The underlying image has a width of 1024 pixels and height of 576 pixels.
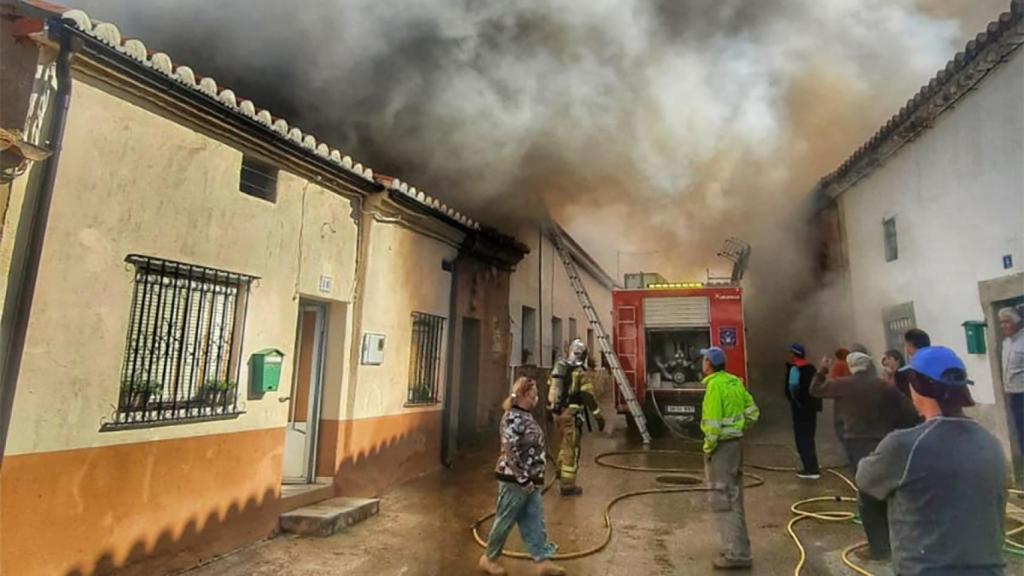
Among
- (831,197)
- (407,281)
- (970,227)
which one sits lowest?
(407,281)

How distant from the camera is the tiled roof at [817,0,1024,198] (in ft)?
19.4

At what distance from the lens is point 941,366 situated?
2.04 m

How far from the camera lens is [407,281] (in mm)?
7164

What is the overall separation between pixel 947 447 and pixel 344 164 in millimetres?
5489

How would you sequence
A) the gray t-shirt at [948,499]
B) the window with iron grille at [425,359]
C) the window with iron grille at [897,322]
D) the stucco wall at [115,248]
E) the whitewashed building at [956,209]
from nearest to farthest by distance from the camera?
the gray t-shirt at [948,499]
the stucco wall at [115,248]
the whitewashed building at [956,209]
the window with iron grille at [425,359]
the window with iron grille at [897,322]

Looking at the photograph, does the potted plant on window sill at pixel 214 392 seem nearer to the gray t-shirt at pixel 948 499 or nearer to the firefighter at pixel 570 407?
the firefighter at pixel 570 407

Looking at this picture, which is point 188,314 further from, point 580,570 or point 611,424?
point 611,424

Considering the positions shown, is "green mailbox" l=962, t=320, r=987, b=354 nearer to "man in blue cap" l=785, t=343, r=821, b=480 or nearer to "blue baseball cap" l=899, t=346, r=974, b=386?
"man in blue cap" l=785, t=343, r=821, b=480

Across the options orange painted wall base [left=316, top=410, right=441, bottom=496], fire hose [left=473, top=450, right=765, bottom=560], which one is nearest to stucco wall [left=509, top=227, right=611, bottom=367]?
fire hose [left=473, top=450, right=765, bottom=560]

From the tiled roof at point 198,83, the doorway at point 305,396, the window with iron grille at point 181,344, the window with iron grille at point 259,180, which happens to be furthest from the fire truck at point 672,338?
the window with iron grille at point 181,344

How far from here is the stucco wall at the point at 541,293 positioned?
10695mm

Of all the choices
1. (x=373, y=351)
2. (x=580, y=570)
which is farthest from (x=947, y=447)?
(x=373, y=351)

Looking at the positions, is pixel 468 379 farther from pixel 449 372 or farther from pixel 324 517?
pixel 324 517

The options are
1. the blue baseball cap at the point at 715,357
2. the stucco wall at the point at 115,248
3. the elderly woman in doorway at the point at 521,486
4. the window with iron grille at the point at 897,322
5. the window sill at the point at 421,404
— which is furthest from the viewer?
the window with iron grille at the point at 897,322
